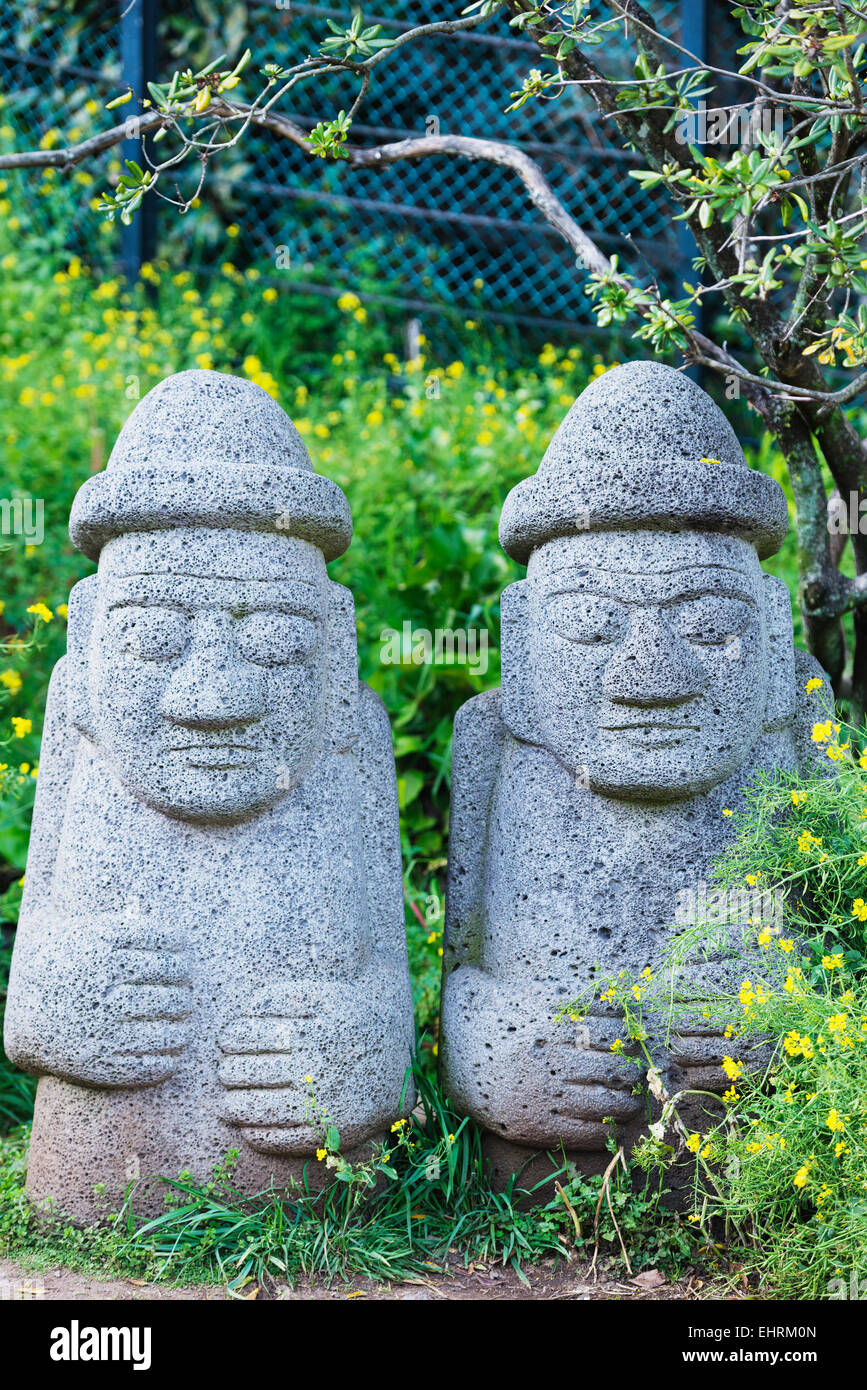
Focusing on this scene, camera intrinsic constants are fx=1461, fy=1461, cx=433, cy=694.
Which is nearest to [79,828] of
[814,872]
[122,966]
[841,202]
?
[122,966]

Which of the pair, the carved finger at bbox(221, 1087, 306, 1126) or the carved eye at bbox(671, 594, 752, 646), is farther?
the carved eye at bbox(671, 594, 752, 646)

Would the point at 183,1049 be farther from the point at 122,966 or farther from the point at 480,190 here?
the point at 480,190

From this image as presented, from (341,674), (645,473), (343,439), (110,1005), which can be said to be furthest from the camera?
(343,439)

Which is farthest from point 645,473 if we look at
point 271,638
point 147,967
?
point 147,967

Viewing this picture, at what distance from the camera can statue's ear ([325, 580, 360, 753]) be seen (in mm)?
2949

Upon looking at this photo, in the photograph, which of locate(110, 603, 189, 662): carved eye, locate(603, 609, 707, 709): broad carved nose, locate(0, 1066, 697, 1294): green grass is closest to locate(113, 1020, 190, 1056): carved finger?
locate(0, 1066, 697, 1294): green grass

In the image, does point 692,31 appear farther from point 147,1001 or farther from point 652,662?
point 147,1001

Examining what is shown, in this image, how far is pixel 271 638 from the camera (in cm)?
280

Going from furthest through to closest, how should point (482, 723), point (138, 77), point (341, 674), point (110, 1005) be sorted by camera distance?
1. point (138, 77)
2. point (482, 723)
3. point (341, 674)
4. point (110, 1005)

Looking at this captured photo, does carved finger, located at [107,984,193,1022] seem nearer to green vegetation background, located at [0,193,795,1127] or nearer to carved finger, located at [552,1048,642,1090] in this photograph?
carved finger, located at [552,1048,642,1090]

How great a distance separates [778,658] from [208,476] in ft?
3.95

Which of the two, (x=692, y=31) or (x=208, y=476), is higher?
(x=692, y=31)

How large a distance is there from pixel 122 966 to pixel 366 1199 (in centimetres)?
66

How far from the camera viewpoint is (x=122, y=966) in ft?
8.90
